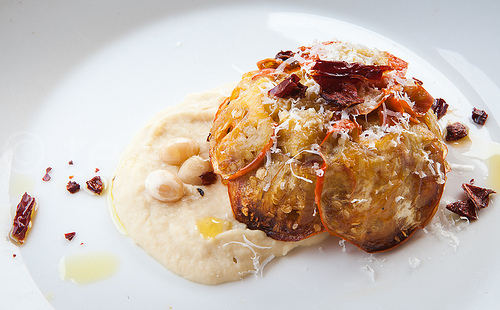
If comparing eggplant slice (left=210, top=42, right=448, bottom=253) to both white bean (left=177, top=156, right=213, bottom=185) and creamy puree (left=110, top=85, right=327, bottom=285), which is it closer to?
creamy puree (left=110, top=85, right=327, bottom=285)

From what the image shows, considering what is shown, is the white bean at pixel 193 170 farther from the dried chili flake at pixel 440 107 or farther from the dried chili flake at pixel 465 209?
the dried chili flake at pixel 440 107

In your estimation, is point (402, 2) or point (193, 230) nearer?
point (193, 230)

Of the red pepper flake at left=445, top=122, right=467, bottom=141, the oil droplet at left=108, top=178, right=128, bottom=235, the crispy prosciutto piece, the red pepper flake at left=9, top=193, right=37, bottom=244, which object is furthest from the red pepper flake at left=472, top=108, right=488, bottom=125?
the red pepper flake at left=9, top=193, right=37, bottom=244

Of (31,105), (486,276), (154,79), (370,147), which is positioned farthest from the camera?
(154,79)

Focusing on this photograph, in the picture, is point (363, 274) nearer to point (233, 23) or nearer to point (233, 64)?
point (233, 64)

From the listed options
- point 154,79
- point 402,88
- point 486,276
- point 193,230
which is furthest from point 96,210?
point 486,276
